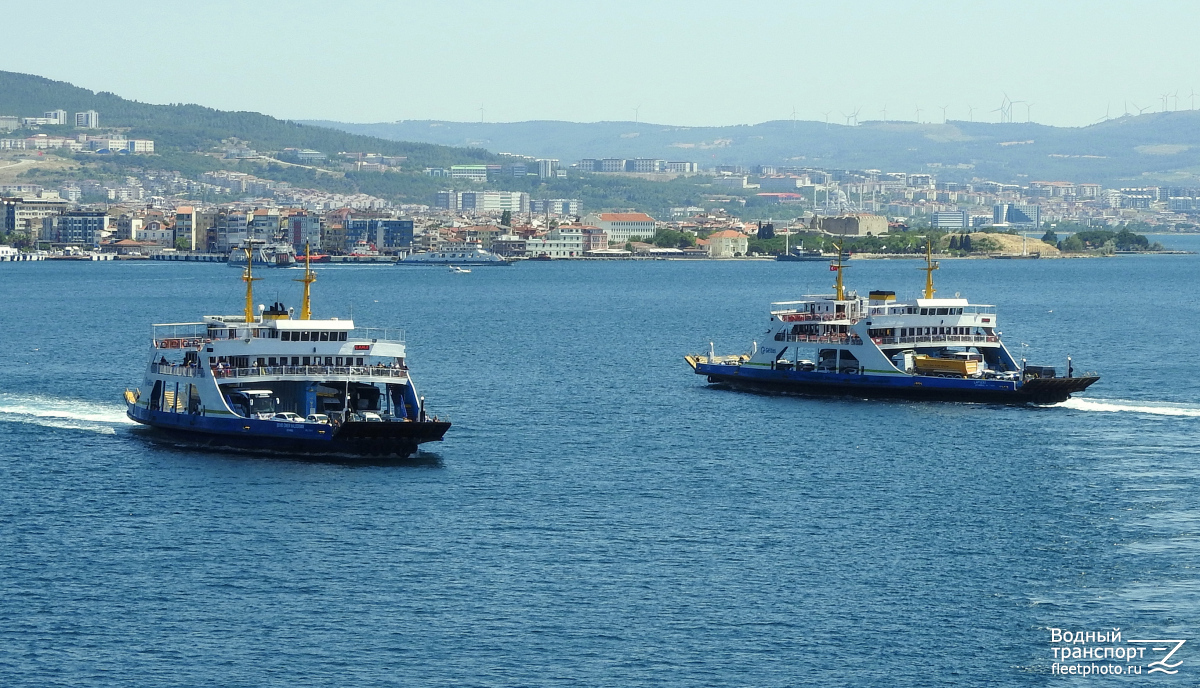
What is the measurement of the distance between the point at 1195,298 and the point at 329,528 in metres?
121

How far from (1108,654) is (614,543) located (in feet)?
40.9

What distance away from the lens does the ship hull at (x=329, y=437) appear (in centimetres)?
5250

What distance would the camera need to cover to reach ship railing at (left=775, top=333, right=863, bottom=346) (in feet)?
235

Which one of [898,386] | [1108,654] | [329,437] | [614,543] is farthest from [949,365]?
[1108,654]

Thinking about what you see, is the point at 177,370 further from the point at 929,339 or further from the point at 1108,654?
the point at 1108,654

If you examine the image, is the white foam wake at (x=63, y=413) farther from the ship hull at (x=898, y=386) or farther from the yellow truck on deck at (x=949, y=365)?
the yellow truck on deck at (x=949, y=365)

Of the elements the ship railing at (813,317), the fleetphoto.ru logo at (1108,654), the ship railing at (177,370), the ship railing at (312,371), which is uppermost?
the ship railing at (813,317)

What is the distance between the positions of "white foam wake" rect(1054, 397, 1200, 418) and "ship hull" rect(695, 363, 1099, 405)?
0.71m

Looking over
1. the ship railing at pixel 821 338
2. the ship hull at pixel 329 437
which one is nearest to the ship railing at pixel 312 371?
the ship hull at pixel 329 437

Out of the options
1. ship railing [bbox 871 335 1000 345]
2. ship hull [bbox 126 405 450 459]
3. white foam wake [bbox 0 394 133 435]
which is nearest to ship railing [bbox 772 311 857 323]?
ship railing [bbox 871 335 1000 345]

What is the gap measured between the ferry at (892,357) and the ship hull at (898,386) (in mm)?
36

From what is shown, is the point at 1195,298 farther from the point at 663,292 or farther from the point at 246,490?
the point at 246,490

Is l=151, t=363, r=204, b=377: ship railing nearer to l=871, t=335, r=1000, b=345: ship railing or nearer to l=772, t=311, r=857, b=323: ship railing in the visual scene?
l=772, t=311, r=857, b=323: ship railing

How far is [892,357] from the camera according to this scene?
2795 inches
